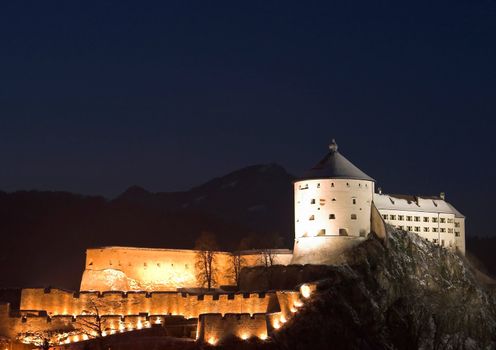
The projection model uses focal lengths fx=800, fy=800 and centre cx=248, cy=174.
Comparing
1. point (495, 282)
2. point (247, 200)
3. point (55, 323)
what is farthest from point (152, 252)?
point (247, 200)

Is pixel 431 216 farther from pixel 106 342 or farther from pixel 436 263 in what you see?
pixel 106 342

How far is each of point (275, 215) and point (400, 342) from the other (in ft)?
353

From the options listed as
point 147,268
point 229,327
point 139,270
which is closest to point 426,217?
point 147,268

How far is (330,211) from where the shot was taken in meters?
67.5

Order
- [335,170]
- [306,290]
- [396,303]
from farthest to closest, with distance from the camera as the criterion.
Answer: [335,170] < [396,303] < [306,290]

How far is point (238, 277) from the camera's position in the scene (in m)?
68.9

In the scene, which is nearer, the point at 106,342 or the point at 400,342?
the point at 106,342

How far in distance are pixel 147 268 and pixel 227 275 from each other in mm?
7722

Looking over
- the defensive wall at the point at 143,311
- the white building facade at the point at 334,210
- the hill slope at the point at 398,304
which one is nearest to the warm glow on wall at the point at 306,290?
the hill slope at the point at 398,304

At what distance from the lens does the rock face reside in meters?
54.7

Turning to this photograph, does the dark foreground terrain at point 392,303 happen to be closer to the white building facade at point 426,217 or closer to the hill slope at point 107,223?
the white building facade at point 426,217

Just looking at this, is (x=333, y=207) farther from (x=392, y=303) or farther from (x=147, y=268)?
(x=147, y=268)

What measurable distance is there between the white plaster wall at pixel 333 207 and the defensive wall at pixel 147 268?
3.93m

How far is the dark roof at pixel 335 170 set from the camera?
225 ft
